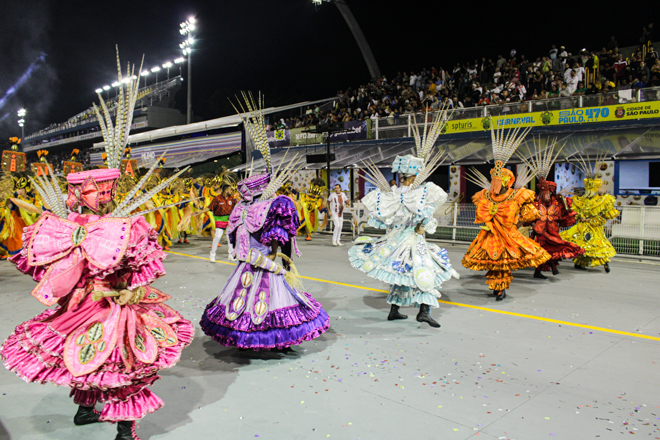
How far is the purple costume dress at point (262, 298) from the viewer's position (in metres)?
4.19

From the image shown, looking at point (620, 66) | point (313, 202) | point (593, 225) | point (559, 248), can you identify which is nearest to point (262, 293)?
point (559, 248)

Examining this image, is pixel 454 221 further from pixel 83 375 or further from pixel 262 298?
pixel 83 375

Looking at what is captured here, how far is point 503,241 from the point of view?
6652 mm

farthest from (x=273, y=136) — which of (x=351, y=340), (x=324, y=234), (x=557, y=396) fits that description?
(x=557, y=396)

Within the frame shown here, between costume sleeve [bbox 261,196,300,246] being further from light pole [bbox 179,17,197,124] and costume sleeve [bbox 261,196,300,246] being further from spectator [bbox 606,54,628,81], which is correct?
light pole [bbox 179,17,197,124]

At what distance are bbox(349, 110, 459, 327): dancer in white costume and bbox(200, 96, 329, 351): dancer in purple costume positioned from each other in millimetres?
1259

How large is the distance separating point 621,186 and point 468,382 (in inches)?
543

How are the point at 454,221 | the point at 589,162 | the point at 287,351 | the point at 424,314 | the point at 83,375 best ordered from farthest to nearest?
1. the point at 454,221
2. the point at 589,162
3. the point at 424,314
4. the point at 287,351
5. the point at 83,375

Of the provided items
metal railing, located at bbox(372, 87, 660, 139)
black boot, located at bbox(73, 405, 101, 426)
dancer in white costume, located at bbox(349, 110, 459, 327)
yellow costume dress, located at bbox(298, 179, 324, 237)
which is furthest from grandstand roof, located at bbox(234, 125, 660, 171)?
black boot, located at bbox(73, 405, 101, 426)

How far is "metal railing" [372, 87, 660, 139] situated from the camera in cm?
1419

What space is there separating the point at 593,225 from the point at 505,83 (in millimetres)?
10855

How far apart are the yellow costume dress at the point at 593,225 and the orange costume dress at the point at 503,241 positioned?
2.81 m

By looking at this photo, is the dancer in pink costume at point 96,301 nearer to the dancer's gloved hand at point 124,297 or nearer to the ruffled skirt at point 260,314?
the dancer's gloved hand at point 124,297

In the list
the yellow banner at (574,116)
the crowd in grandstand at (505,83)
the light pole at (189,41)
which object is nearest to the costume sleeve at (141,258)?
the crowd in grandstand at (505,83)
